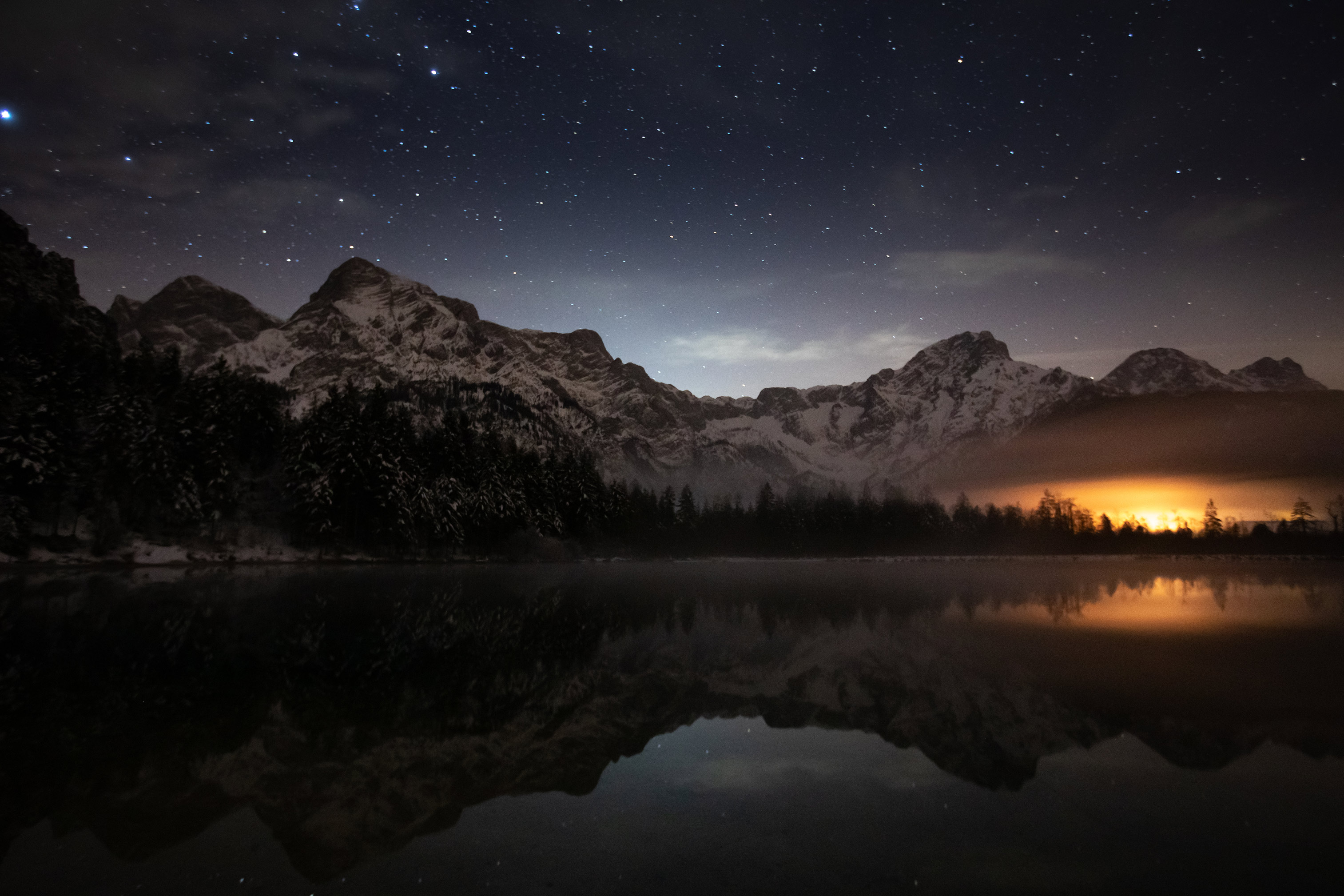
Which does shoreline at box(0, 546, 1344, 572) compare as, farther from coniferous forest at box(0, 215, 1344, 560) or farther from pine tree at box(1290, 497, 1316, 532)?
pine tree at box(1290, 497, 1316, 532)

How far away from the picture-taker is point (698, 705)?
16016 millimetres

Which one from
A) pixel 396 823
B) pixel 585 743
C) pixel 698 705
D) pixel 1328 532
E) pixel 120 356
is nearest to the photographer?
pixel 396 823

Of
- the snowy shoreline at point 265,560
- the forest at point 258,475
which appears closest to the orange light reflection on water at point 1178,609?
the forest at point 258,475

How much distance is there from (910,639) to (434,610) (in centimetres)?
2336

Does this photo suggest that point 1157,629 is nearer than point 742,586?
Yes

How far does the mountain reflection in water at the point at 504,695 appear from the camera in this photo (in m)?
9.83

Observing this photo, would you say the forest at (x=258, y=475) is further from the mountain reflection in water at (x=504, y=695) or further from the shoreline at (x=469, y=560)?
the mountain reflection in water at (x=504, y=695)

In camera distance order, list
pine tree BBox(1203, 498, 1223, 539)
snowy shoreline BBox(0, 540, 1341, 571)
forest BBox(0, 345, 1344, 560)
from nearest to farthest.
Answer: snowy shoreline BBox(0, 540, 1341, 571) → forest BBox(0, 345, 1344, 560) → pine tree BBox(1203, 498, 1223, 539)

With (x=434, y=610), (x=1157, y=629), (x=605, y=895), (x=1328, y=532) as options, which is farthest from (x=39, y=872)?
(x=1328, y=532)

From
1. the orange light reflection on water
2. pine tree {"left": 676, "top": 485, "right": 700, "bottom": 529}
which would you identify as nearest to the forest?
pine tree {"left": 676, "top": 485, "right": 700, "bottom": 529}

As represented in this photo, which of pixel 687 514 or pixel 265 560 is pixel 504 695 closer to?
pixel 265 560

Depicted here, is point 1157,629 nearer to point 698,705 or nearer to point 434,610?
point 698,705

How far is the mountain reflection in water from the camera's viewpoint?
32.2 feet

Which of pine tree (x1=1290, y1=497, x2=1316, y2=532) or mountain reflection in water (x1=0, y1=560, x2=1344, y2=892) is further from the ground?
mountain reflection in water (x1=0, y1=560, x2=1344, y2=892)
